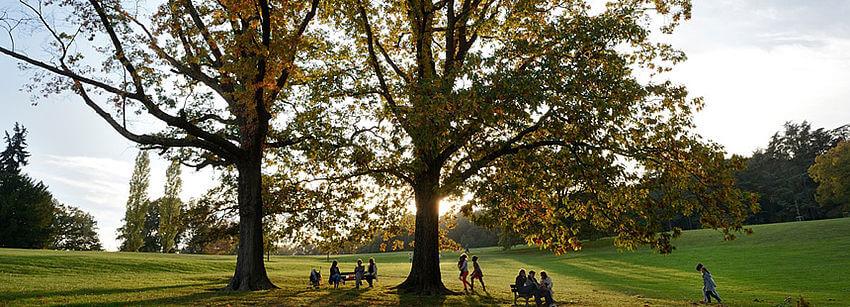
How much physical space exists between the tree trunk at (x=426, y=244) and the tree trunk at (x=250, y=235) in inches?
233

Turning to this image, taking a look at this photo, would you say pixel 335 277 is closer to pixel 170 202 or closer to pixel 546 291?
pixel 546 291

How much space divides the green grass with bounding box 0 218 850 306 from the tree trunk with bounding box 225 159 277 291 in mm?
1109

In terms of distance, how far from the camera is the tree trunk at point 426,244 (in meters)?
20.6

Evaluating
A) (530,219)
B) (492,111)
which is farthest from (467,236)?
(492,111)

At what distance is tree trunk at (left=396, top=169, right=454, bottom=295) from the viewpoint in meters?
20.6

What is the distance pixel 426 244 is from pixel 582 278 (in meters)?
22.7

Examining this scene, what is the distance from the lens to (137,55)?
18.6 metres

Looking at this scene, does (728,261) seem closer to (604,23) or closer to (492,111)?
(604,23)

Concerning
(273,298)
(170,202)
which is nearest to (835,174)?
(273,298)

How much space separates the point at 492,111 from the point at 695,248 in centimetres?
5272

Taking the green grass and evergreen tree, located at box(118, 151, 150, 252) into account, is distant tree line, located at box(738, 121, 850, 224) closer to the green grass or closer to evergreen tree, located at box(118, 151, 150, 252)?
the green grass

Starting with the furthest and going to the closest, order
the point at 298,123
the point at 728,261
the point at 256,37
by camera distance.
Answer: the point at 728,261, the point at 298,123, the point at 256,37

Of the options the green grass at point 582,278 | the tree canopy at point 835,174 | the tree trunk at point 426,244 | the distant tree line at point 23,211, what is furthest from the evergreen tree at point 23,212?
the tree canopy at point 835,174

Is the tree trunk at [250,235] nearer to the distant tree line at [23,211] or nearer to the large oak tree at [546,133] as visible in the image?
the large oak tree at [546,133]
